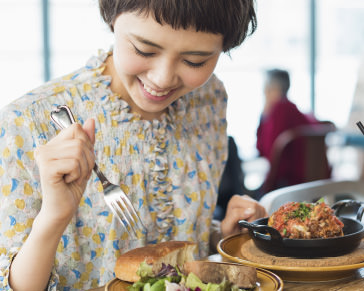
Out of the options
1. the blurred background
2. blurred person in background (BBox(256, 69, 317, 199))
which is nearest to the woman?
blurred person in background (BBox(256, 69, 317, 199))

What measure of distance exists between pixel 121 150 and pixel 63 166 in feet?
1.45

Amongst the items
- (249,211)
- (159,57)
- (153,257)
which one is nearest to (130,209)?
(153,257)

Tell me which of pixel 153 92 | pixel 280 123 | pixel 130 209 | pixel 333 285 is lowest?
pixel 280 123

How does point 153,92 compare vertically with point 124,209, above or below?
above

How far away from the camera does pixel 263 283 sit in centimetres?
97

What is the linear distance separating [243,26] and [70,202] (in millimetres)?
583

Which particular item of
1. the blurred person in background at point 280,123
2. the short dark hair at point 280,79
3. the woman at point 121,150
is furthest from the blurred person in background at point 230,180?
the short dark hair at point 280,79

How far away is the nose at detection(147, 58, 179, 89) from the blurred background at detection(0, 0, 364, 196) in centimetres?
468

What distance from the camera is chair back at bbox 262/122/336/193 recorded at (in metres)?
3.97

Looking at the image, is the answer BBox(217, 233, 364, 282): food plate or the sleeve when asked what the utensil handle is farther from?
BBox(217, 233, 364, 282): food plate

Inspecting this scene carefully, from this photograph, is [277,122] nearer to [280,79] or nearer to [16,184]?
[280,79]

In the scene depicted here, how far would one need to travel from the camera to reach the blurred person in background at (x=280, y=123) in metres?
4.00

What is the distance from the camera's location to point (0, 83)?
19.1 feet

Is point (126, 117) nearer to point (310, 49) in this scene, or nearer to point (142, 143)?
point (142, 143)
